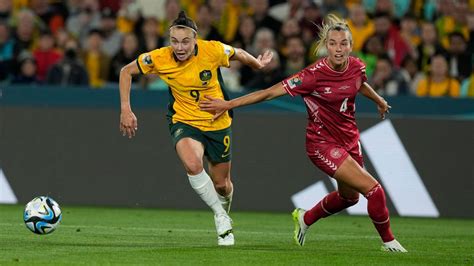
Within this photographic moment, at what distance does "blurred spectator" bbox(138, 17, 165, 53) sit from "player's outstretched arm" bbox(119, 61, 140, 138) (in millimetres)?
7785

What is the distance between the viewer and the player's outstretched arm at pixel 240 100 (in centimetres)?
1082

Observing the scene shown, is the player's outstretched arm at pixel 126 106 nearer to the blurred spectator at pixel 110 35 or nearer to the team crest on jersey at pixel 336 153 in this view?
the team crest on jersey at pixel 336 153

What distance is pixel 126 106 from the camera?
11383 mm

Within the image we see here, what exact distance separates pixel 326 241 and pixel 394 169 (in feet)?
14.6

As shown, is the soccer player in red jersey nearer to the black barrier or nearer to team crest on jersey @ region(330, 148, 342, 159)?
A: team crest on jersey @ region(330, 148, 342, 159)

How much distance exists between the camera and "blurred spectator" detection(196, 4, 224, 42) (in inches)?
772

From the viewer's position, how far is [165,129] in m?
16.9

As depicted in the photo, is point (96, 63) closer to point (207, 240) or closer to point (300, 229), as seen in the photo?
point (207, 240)

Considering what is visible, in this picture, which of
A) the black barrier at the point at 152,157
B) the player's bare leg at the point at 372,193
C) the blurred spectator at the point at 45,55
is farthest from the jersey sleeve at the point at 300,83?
the blurred spectator at the point at 45,55

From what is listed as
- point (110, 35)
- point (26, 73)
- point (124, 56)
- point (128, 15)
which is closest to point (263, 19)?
point (124, 56)

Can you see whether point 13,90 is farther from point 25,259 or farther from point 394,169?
point 25,259

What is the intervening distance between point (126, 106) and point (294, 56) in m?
7.47

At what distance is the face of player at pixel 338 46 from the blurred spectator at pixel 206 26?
28.3 ft

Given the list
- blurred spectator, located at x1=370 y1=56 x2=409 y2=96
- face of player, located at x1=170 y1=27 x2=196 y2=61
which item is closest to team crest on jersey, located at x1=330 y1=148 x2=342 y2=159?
face of player, located at x1=170 y1=27 x2=196 y2=61
